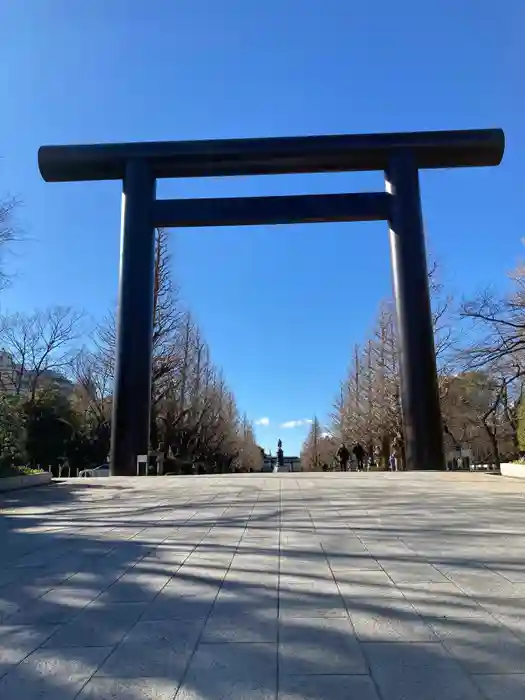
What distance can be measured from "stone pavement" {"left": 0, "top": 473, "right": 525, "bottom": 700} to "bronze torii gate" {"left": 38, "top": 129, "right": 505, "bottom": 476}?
8394 millimetres

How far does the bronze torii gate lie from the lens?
575 inches

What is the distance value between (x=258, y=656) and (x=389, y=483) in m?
8.70

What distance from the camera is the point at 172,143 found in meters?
15.5

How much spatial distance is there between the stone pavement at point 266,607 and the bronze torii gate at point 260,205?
8.39 meters

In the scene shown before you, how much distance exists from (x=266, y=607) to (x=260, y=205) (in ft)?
44.5

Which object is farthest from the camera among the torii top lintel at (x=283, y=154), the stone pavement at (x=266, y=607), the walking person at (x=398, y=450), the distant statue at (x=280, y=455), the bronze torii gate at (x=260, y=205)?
the distant statue at (x=280, y=455)

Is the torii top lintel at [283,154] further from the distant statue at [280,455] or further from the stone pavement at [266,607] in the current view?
the distant statue at [280,455]

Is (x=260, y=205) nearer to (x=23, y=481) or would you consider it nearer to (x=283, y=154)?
(x=283, y=154)

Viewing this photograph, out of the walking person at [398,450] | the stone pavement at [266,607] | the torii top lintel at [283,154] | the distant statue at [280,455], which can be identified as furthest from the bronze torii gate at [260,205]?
the distant statue at [280,455]

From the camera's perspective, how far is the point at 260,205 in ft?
50.8

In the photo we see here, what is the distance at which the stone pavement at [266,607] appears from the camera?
7.11 ft

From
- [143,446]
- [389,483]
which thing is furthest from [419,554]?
[143,446]

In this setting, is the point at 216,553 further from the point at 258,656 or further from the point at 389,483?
the point at 389,483

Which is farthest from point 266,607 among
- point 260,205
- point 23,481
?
point 260,205
